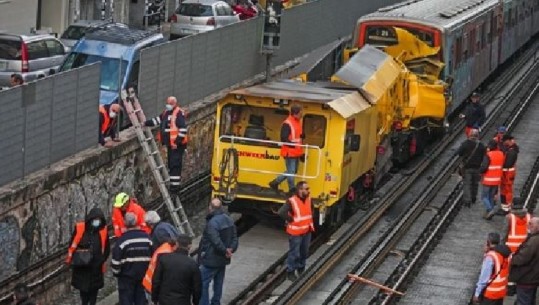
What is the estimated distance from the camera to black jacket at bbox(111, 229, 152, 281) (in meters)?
17.6

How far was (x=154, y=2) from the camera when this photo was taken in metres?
51.8

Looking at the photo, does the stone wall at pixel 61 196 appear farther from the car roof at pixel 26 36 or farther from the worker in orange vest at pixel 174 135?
the car roof at pixel 26 36

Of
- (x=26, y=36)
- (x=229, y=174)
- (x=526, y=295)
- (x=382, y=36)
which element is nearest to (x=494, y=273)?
(x=526, y=295)

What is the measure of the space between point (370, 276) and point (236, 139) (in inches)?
127

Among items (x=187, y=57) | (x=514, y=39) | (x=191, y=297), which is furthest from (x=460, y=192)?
(x=514, y=39)

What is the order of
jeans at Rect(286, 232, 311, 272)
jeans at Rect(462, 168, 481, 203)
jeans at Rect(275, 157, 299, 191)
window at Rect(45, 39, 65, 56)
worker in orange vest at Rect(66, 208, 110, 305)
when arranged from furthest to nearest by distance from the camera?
window at Rect(45, 39, 65, 56)
jeans at Rect(462, 168, 481, 203)
jeans at Rect(275, 157, 299, 191)
jeans at Rect(286, 232, 311, 272)
worker in orange vest at Rect(66, 208, 110, 305)

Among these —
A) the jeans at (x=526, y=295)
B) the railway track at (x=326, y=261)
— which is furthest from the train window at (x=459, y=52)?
the jeans at (x=526, y=295)

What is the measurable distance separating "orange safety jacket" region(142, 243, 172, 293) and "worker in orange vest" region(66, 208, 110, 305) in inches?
34.7

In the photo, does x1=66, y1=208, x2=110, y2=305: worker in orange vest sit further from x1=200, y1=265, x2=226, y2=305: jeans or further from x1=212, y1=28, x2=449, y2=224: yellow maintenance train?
x1=212, y1=28, x2=449, y2=224: yellow maintenance train

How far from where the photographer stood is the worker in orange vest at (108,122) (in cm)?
2366

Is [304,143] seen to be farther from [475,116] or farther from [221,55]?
[475,116]

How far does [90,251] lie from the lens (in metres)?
18.0

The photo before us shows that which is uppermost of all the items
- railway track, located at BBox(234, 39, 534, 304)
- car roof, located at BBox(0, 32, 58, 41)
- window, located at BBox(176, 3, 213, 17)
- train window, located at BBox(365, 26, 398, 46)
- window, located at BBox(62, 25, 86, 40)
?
train window, located at BBox(365, 26, 398, 46)

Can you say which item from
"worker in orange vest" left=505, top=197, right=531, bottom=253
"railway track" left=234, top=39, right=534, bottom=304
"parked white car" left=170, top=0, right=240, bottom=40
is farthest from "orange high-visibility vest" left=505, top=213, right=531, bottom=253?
"parked white car" left=170, top=0, right=240, bottom=40
